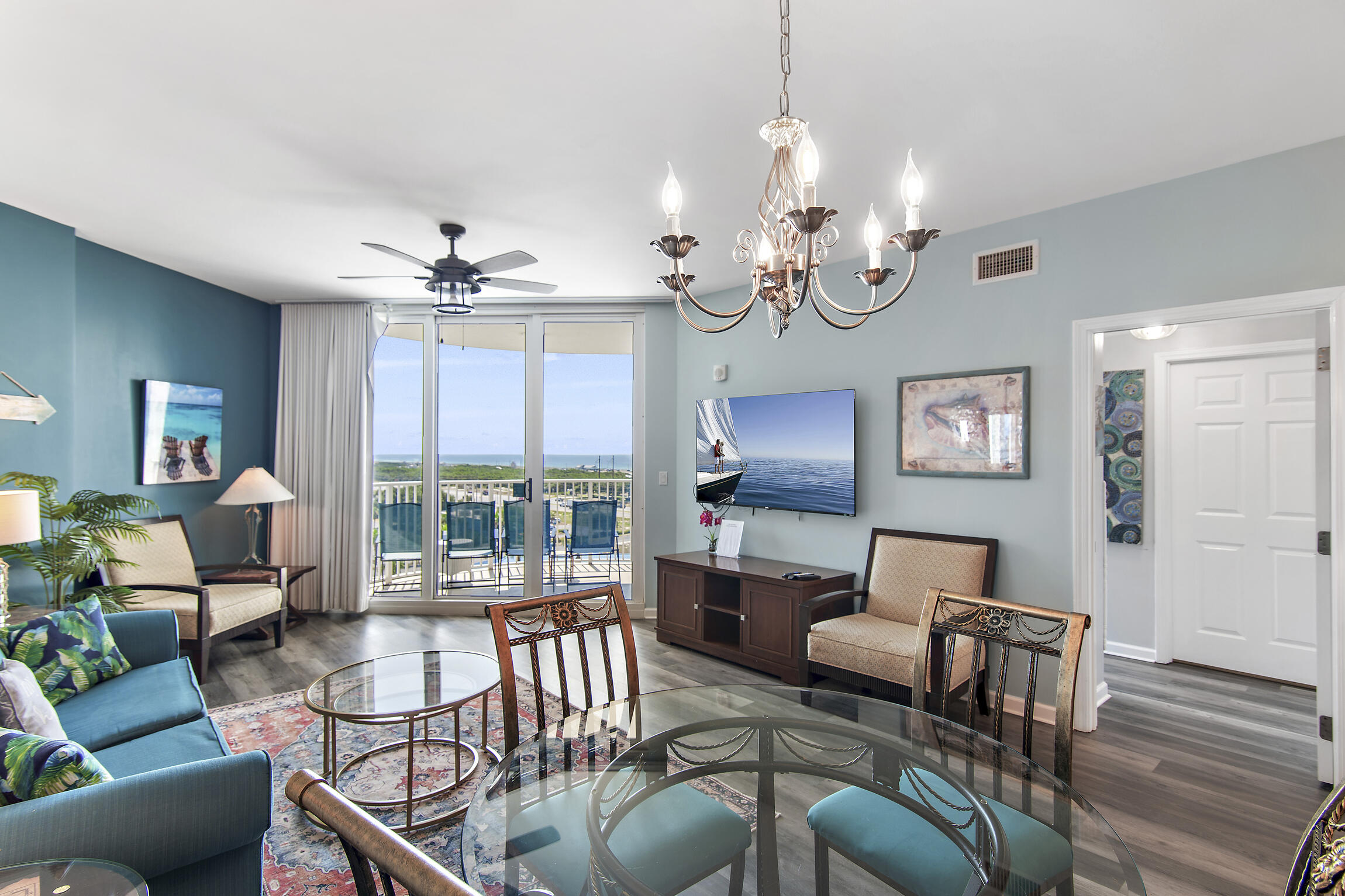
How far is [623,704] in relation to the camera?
1903mm

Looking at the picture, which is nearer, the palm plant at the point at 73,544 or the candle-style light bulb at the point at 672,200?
the candle-style light bulb at the point at 672,200

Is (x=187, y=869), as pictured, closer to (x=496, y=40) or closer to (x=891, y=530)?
(x=496, y=40)

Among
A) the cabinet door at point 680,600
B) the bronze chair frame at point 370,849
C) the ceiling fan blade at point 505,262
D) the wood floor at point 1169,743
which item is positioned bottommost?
the wood floor at point 1169,743

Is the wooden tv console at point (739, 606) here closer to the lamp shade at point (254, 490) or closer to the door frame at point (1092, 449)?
the door frame at point (1092, 449)

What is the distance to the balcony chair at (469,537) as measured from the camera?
5516mm

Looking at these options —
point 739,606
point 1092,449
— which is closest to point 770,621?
point 739,606

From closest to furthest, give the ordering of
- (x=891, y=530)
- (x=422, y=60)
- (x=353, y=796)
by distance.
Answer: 1. (x=422, y=60)
2. (x=353, y=796)
3. (x=891, y=530)

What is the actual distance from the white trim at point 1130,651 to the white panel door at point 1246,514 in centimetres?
14

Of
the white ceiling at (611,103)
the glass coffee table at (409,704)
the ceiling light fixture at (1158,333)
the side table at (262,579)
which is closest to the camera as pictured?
the white ceiling at (611,103)

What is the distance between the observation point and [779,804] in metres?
1.45

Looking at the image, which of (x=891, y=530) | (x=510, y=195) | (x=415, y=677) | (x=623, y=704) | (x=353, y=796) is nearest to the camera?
(x=623, y=704)

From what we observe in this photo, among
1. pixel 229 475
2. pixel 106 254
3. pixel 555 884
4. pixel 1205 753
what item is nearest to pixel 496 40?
pixel 555 884

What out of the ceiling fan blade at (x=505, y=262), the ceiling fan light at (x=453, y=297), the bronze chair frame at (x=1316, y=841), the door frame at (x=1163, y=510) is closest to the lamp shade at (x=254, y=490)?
the ceiling fan light at (x=453, y=297)

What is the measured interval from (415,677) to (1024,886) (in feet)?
8.02
